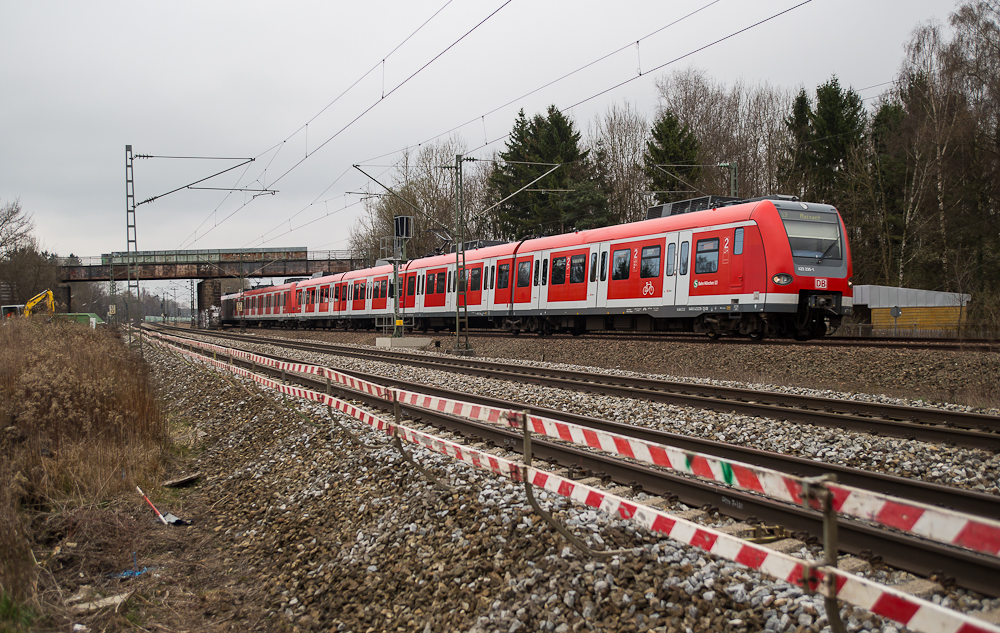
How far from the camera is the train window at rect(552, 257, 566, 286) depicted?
2073cm

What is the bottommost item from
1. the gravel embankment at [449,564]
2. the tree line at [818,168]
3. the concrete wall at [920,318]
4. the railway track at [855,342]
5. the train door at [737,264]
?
the gravel embankment at [449,564]

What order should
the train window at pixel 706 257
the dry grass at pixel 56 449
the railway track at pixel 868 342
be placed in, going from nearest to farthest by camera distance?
the dry grass at pixel 56 449 < the railway track at pixel 868 342 < the train window at pixel 706 257

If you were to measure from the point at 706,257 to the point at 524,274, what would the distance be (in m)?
8.04

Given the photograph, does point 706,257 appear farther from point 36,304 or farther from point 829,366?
point 36,304

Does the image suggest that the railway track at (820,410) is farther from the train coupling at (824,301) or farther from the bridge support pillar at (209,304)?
the bridge support pillar at (209,304)

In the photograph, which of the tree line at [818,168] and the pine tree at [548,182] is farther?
the pine tree at [548,182]

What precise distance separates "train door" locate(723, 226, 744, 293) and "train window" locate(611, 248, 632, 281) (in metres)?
3.42

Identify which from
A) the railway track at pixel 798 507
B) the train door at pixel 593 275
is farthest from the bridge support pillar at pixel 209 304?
the railway track at pixel 798 507

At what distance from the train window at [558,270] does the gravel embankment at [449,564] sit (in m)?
13.5

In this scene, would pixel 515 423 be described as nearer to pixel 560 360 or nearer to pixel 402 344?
pixel 560 360

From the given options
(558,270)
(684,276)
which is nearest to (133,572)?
(684,276)

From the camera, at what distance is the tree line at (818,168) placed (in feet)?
95.3

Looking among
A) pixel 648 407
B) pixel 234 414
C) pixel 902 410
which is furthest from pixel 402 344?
pixel 902 410

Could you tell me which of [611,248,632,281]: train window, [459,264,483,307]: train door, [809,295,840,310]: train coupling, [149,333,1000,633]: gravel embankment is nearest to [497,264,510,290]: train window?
[459,264,483,307]: train door
